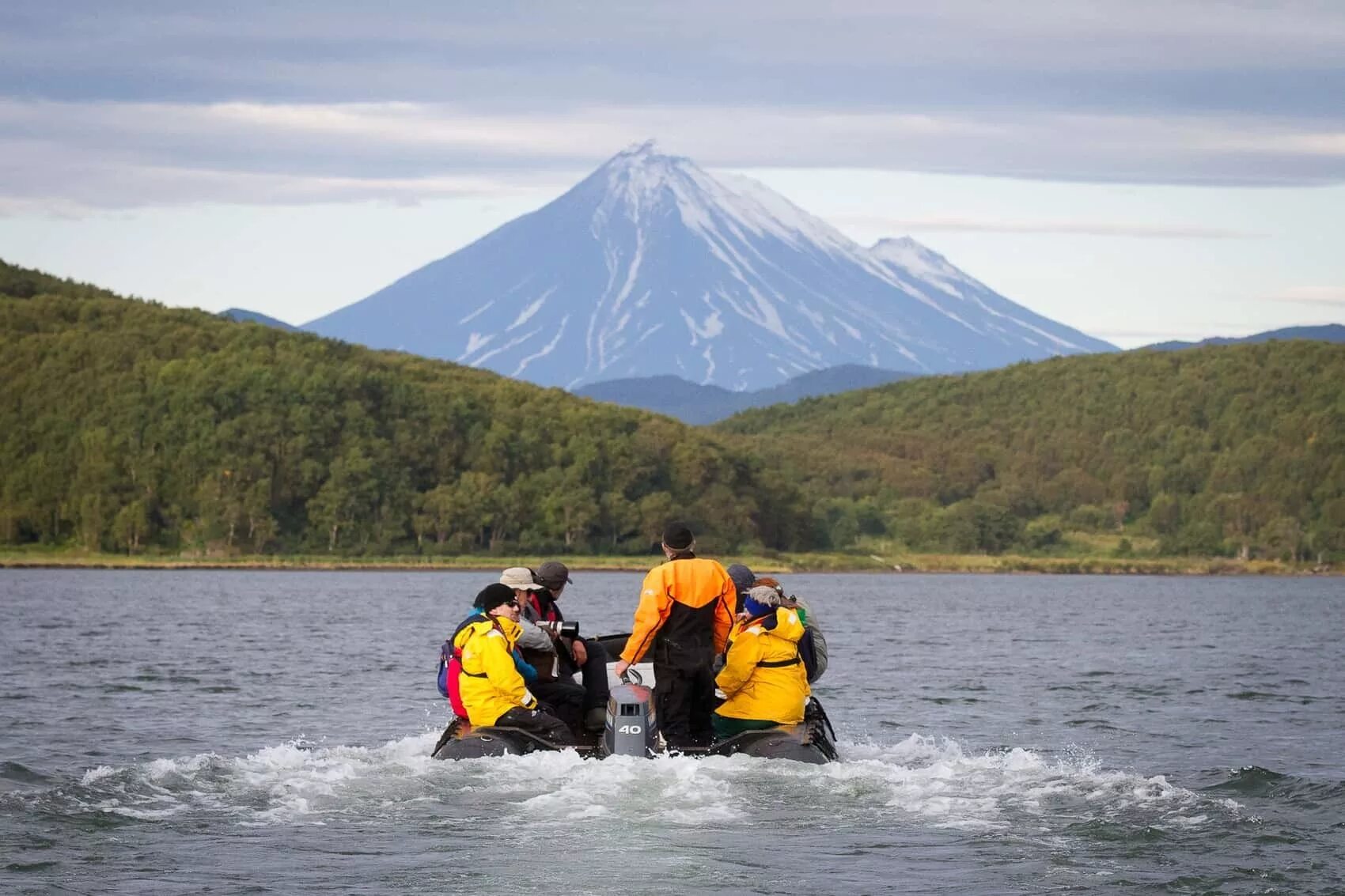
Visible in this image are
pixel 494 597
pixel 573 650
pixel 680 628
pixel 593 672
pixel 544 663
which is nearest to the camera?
pixel 494 597

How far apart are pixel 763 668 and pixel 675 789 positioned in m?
2.08

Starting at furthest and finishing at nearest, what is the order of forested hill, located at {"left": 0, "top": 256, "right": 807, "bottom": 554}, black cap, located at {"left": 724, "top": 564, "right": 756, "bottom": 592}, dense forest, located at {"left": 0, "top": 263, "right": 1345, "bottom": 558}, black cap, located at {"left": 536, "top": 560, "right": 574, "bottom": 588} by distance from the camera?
dense forest, located at {"left": 0, "top": 263, "right": 1345, "bottom": 558}, forested hill, located at {"left": 0, "top": 256, "right": 807, "bottom": 554}, black cap, located at {"left": 536, "top": 560, "right": 574, "bottom": 588}, black cap, located at {"left": 724, "top": 564, "right": 756, "bottom": 592}

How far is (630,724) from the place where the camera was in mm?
19875

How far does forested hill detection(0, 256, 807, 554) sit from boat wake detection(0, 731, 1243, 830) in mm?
128778

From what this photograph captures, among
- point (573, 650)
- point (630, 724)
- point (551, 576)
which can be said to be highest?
point (551, 576)

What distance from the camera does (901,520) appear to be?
197625 millimetres

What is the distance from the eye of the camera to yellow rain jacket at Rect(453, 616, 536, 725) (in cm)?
2014

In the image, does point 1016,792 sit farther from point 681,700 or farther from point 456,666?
point 456,666

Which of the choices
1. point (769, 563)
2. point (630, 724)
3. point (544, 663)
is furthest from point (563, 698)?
point (769, 563)

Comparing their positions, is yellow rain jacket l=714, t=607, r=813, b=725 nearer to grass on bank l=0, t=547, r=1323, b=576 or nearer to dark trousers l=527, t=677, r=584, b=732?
dark trousers l=527, t=677, r=584, b=732

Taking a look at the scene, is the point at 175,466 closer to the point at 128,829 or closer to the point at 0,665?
the point at 0,665

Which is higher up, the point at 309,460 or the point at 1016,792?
the point at 309,460

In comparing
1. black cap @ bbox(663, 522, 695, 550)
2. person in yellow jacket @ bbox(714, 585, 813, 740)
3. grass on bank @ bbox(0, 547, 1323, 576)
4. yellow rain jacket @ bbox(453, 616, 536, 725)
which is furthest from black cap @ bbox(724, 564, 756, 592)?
grass on bank @ bbox(0, 547, 1323, 576)

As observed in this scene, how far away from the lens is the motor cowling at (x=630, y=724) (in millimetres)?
19859
